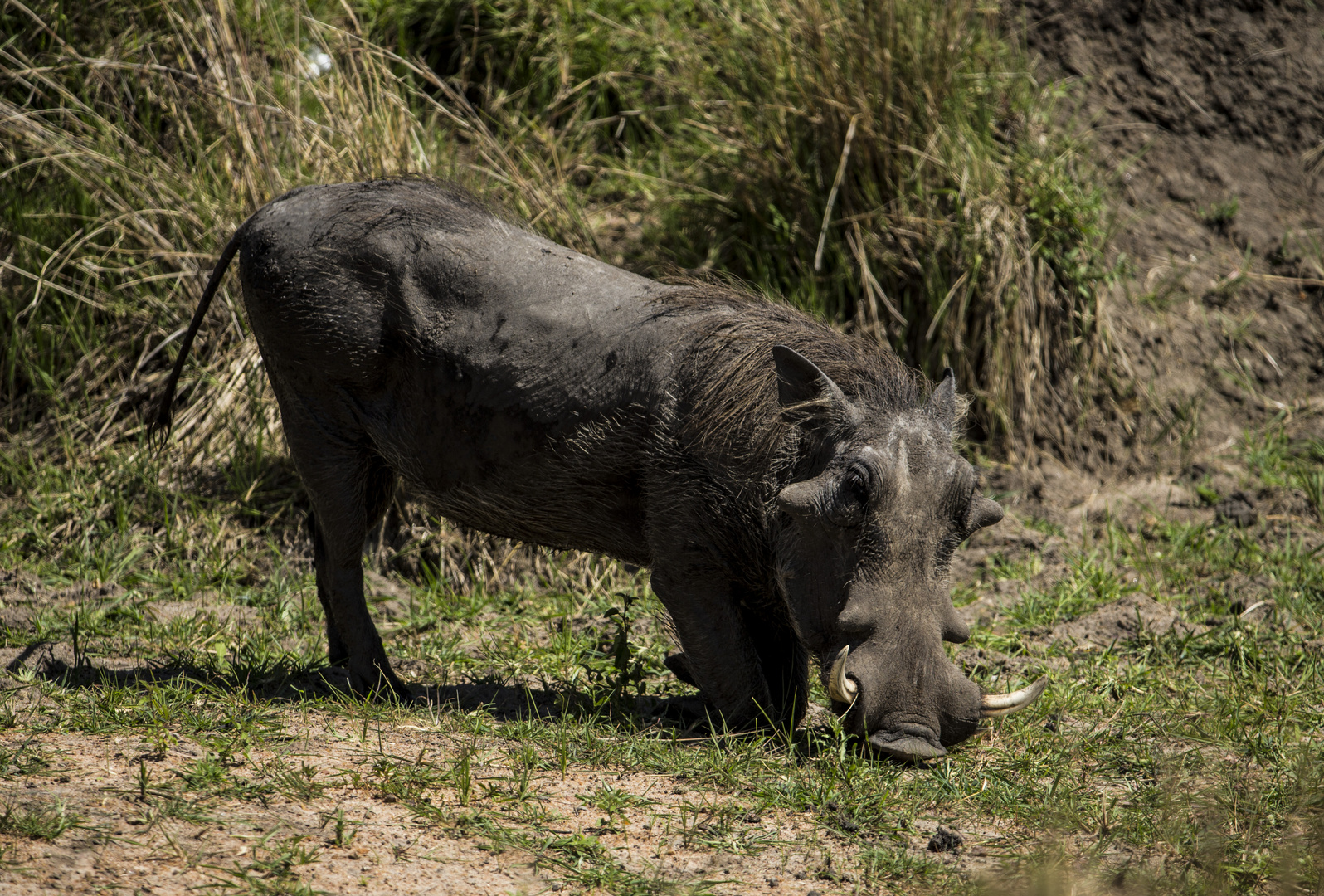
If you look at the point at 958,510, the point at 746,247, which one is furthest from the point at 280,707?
the point at 746,247

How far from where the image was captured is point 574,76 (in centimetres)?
661

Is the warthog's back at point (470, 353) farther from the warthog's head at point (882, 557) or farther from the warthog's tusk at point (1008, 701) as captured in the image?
the warthog's tusk at point (1008, 701)

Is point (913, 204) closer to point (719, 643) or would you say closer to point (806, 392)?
point (806, 392)

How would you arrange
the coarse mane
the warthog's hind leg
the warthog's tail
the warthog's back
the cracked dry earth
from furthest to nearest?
the warthog's tail < the warthog's hind leg < the warthog's back < the coarse mane < the cracked dry earth

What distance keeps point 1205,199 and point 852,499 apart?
14.1ft

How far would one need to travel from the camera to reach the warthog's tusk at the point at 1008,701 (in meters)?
2.99

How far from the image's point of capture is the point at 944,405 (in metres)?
3.23

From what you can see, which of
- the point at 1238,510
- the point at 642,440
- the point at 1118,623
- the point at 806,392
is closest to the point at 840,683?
the point at 806,392

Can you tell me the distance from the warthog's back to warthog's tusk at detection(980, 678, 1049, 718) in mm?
1008

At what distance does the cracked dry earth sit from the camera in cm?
232

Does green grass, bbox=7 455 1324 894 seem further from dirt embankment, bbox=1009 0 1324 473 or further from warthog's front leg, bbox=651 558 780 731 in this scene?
dirt embankment, bbox=1009 0 1324 473

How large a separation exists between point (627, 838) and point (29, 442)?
12.3ft

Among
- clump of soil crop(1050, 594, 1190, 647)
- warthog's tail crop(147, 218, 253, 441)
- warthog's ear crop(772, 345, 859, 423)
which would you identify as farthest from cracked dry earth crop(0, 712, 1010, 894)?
clump of soil crop(1050, 594, 1190, 647)

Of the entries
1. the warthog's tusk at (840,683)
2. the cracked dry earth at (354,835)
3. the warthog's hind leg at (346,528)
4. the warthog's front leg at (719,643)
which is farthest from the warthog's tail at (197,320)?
the warthog's tusk at (840,683)
